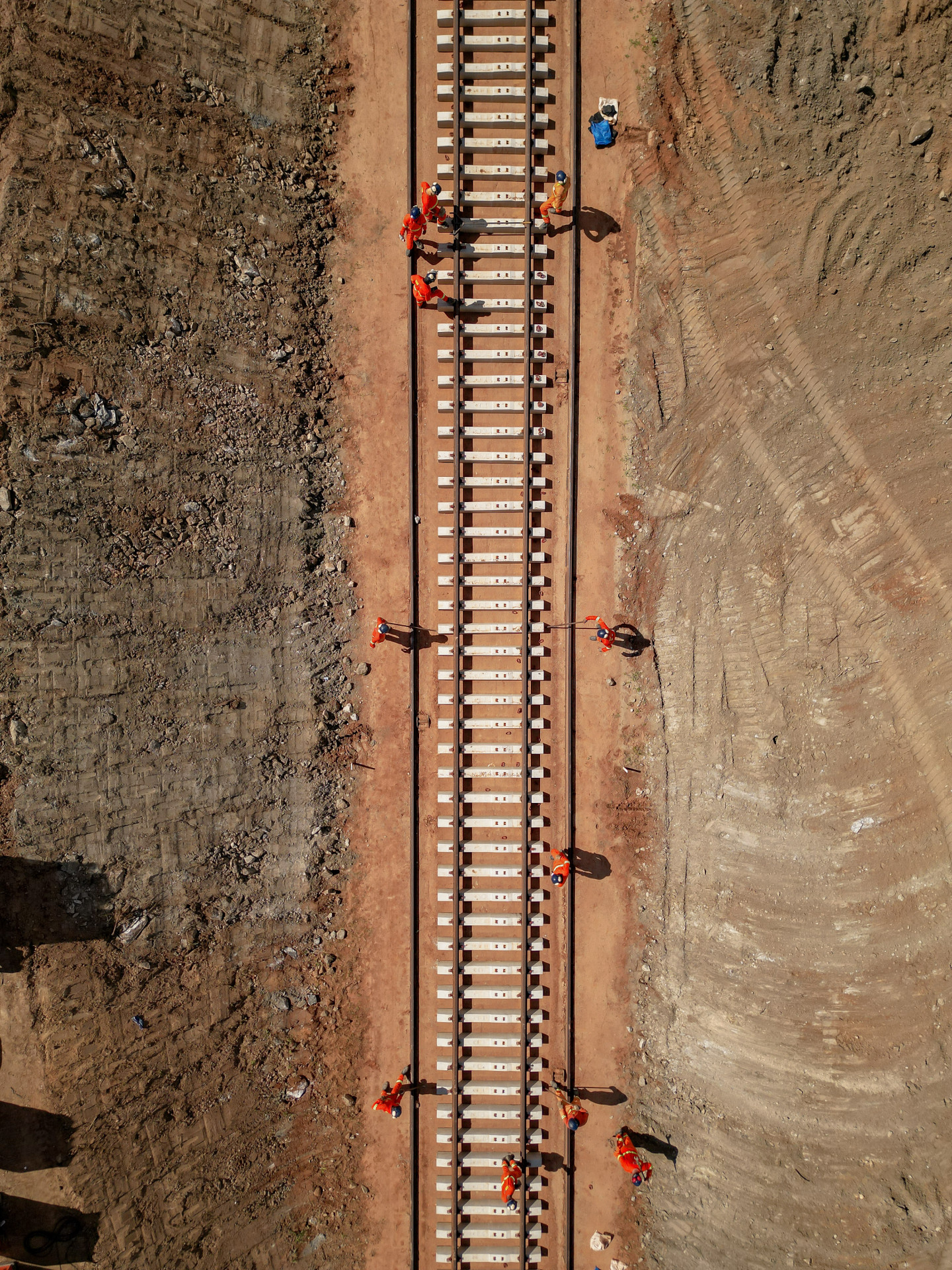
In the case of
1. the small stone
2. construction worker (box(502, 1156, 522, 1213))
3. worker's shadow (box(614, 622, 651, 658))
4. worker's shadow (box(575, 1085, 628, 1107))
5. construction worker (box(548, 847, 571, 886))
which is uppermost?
worker's shadow (box(614, 622, 651, 658))

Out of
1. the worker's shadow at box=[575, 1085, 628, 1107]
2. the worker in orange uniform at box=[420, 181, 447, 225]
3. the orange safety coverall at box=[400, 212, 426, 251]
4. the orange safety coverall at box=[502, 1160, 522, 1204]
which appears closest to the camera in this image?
the orange safety coverall at box=[400, 212, 426, 251]

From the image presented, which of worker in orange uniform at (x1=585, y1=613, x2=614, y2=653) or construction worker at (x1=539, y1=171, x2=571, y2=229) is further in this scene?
worker in orange uniform at (x1=585, y1=613, x2=614, y2=653)

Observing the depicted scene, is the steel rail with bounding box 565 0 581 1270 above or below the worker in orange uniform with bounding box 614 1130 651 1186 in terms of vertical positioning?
above

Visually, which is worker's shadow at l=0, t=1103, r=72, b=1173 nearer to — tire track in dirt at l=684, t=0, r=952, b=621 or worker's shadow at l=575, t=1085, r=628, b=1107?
worker's shadow at l=575, t=1085, r=628, b=1107

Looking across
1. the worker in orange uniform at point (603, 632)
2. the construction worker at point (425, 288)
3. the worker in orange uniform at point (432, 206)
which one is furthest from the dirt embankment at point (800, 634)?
the construction worker at point (425, 288)

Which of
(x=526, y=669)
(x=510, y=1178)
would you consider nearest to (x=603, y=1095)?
(x=510, y=1178)

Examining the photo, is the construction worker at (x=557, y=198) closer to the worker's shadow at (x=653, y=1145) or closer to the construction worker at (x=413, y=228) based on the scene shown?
the construction worker at (x=413, y=228)

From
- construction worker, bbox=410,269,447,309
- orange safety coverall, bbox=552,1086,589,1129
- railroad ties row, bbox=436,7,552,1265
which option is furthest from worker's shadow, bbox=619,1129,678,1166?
construction worker, bbox=410,269,447,309

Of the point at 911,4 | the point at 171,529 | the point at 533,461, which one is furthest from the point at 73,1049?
the point at 911,4
